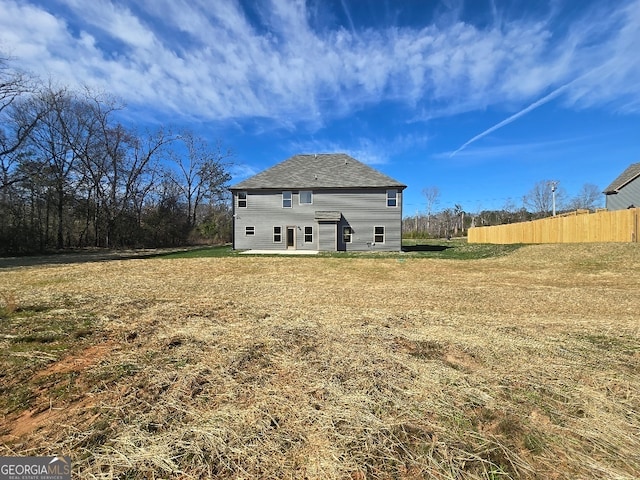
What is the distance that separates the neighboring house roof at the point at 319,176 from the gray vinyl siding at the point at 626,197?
2129cm

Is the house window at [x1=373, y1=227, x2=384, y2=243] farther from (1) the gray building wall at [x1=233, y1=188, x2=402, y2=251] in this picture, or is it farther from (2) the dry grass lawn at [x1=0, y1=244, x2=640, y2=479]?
(2) the dry grass lawn at [x1=0, y1=244, x2=640, y2=479]

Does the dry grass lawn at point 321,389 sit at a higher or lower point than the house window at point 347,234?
lower

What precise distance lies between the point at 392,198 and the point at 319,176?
→ 580 cm

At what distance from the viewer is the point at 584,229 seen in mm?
18609

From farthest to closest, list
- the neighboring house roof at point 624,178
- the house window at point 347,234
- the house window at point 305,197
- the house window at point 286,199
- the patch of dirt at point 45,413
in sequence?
1. the neighboring house roof at point 624,178
2. the house window at point 286,199
3. the house window at point 305,197
4. the house window at point 347,234
5. the patch of dirt at point 45,413

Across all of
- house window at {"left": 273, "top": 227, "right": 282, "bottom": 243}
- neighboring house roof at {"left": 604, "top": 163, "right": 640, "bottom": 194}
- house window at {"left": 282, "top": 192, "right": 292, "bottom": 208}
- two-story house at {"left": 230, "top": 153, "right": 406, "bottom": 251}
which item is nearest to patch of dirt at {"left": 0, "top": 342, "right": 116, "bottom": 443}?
two-story house at {"left": 230, "top": 153, "right": 406, "bottom": 251}

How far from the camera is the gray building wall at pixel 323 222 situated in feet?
71.6

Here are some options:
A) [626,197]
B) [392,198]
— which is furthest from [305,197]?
[626,197]

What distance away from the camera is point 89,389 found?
2.57m

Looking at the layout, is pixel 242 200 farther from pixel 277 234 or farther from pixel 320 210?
pixel 320 210

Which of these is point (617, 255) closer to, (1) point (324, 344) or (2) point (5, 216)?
(1) point (324, 344)

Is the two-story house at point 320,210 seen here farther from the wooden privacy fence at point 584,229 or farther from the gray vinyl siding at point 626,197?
the gray vinyl siding at point 626,197

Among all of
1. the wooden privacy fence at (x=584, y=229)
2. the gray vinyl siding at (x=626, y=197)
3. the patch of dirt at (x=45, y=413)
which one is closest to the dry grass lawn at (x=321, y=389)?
the patch of dirt at (x=45, y=413)

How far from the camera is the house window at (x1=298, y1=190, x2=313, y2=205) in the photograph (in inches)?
890
